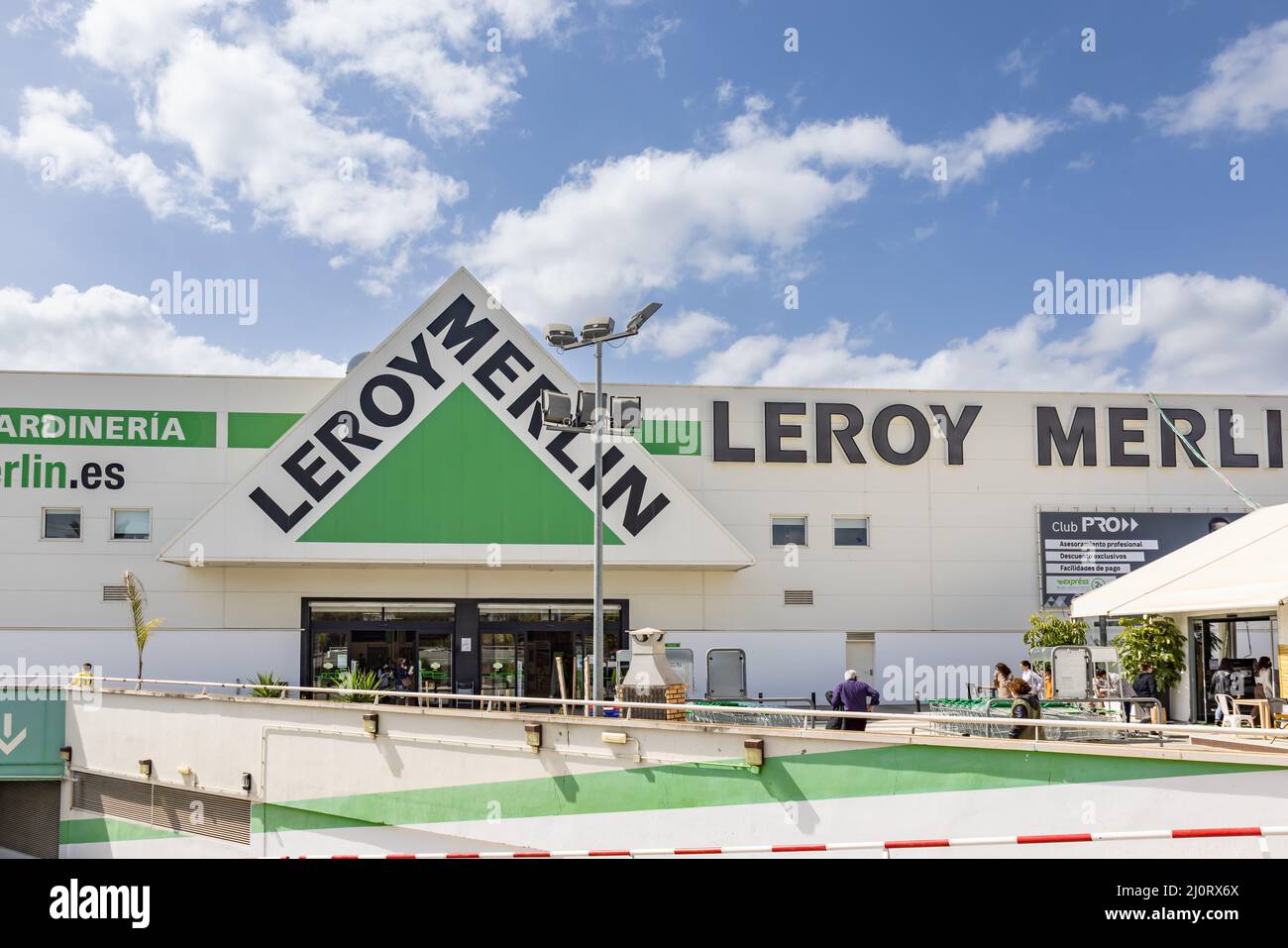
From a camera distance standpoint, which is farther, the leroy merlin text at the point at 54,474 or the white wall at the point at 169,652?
the leroy merlin text at the point at 54,474

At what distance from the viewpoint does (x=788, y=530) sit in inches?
1091

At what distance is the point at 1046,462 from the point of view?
92.2 feet

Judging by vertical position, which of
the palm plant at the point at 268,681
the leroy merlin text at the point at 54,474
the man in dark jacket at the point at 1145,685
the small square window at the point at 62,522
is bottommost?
the palm plant at the point at 268,681

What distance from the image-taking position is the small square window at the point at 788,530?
27.6 metres

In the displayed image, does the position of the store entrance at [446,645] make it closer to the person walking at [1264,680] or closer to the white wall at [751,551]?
the white wall at [751,551]

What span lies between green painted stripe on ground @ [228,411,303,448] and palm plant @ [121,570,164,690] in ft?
13.3

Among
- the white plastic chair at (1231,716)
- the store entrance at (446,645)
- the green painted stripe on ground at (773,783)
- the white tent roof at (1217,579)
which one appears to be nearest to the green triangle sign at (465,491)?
the store entrance at (446,645)

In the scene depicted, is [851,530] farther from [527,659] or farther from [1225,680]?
[1225,680]

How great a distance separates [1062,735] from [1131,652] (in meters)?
8.00

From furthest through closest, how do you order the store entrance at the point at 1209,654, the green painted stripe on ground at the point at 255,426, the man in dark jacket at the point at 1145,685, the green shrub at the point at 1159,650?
1. the green painted stripe on ground at the point at 255,426
2. the green shrub at the point at 1159,650
3. the store entrance at the point at 1209,654
4. the man in dark jacket at the point at 1145,685

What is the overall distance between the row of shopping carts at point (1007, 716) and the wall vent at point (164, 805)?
1143 cm

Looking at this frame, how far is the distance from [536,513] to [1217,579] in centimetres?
1435
